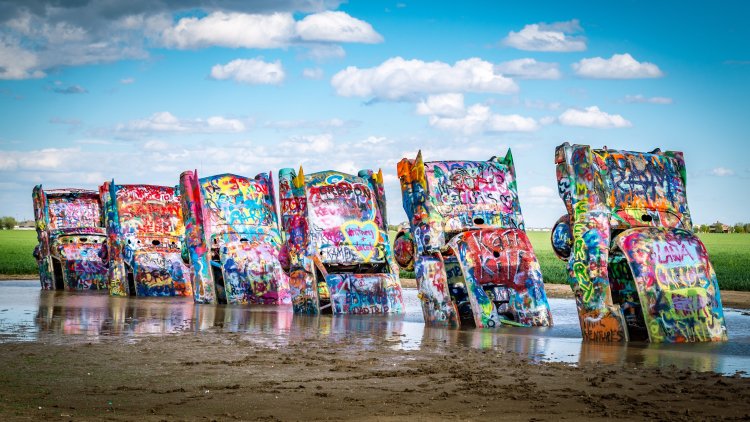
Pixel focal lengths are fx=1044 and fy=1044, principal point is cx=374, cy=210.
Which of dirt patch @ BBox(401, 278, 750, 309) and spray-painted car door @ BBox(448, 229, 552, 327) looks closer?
spray-painted car door @ BBox(448, 229, 552, 327)

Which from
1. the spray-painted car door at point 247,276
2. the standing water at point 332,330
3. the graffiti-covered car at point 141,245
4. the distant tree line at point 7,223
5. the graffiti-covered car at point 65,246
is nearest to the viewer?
the standing water at point 332,330

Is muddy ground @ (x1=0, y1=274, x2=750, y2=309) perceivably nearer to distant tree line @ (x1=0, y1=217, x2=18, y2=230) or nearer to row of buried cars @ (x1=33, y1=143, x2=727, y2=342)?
row of buried cars @ (x1=33, y1=143, x2=727, y2=342)

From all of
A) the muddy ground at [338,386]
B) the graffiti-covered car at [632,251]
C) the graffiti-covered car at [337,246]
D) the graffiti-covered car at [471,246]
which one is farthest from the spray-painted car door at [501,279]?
the graffiti-covered car at [337,246]

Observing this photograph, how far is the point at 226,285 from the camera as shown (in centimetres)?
2345

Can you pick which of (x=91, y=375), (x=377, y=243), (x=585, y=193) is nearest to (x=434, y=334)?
(x=585, y=193)

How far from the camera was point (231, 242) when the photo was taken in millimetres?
23438

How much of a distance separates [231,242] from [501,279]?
28.2ft

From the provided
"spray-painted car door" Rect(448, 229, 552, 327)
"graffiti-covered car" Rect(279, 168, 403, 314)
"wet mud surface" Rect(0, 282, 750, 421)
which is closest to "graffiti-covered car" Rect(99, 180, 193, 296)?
"graffiti-covered car" Rect(279, 168, 403, 314)

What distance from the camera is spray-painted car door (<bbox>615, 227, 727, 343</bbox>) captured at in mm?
13961

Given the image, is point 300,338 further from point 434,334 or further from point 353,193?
point 353,193

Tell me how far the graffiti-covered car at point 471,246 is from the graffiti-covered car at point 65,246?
46.5ft

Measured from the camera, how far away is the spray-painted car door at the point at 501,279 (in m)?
16.6

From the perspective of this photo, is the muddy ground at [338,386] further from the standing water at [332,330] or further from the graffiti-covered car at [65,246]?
the graffiti-covered car at [65,246]

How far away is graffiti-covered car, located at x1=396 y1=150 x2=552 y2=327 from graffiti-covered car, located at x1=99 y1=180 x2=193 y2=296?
34.6ft
